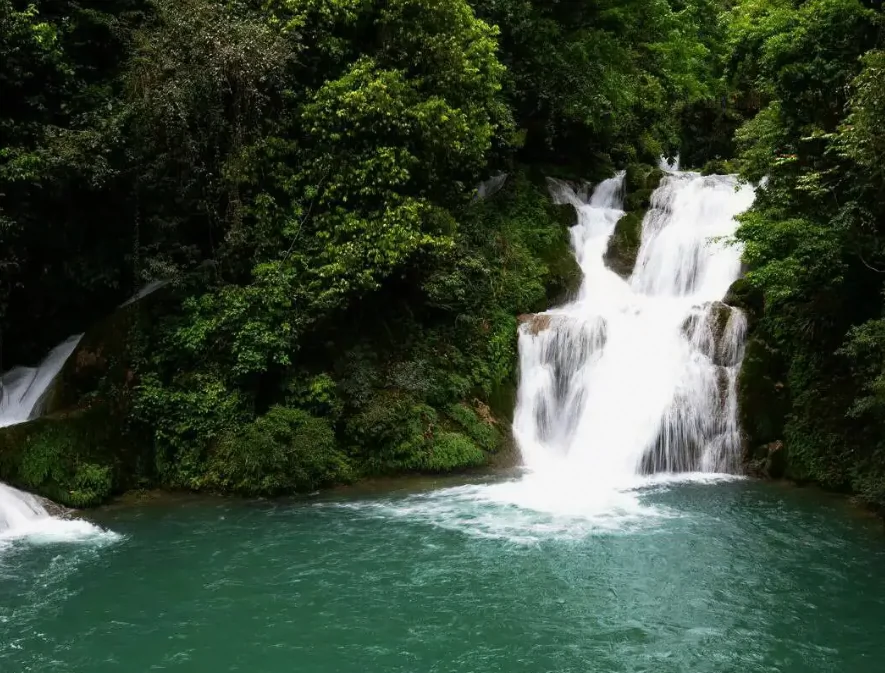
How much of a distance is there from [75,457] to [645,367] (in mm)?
10526

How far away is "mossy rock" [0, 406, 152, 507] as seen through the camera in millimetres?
12102

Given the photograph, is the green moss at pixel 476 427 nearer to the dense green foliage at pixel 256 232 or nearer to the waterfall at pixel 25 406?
the dense green foliage at pixel 256 232

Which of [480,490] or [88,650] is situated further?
[480,490]

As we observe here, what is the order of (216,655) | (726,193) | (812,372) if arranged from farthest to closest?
1. (726,193)
2. (812,372)
3. (216,655)

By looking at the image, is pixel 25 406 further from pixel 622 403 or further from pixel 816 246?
pixel 816 246

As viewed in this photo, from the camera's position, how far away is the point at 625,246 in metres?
18.8

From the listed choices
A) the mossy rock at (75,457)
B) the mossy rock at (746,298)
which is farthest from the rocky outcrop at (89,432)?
the mossy rock at (746,298)

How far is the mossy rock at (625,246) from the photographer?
18.5m

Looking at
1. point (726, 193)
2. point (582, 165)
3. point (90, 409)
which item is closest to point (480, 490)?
point (90, 409)

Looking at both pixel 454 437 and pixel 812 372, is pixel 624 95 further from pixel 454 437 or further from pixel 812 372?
pixel 454 437

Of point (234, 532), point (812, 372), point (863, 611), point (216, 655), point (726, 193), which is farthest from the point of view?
point (726, 193)

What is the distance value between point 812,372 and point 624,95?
11.2 m

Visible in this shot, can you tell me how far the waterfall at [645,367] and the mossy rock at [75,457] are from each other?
24.0 ft

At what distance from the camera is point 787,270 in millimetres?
12461
